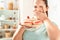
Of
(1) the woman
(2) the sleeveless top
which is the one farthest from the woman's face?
(2) the sleeveless top

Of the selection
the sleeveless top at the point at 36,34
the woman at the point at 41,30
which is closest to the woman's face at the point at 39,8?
the woman at the point at 41,30

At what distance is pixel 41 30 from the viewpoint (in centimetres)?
102

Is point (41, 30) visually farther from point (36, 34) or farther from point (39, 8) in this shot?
point (39, 8)

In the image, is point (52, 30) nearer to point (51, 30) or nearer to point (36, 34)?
point (51, 30)

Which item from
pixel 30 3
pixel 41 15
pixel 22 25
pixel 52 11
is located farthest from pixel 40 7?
pixel 30 3

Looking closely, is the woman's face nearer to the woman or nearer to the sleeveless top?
the woman

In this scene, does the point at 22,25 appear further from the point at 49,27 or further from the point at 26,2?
the point at 26,2

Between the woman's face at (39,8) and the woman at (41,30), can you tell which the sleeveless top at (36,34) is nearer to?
the woman at (41,30)

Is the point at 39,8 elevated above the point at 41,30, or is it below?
above

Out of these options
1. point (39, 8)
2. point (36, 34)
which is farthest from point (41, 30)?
point (39, 8)

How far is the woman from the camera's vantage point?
96 cm

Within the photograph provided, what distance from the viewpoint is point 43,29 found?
3.30 ft

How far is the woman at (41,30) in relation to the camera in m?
0.96

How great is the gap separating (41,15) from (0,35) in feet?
7.52
